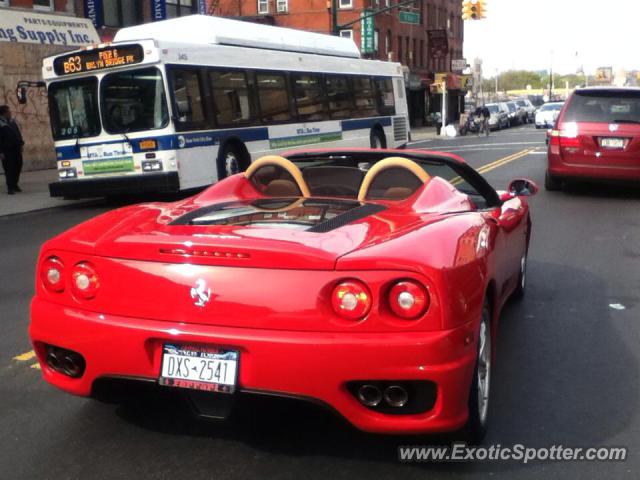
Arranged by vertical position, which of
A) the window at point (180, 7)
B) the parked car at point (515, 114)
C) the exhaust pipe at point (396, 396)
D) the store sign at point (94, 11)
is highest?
the window at point (180, 7)

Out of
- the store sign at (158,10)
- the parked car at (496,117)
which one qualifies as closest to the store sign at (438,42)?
the parked car at (496,117)

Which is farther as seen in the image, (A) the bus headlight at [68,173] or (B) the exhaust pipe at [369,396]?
(A) the bus headlight at [68,173]

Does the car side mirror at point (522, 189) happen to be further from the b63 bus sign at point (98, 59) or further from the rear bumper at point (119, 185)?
the b63 bus sign at point (98, 59)

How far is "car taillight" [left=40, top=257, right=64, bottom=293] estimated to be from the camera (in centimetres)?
346

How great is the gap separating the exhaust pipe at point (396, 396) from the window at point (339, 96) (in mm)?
17016

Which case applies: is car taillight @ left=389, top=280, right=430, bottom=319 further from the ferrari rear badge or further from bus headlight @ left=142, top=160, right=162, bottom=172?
bus headlight @ left=142, top=160, right=162, bottom=172

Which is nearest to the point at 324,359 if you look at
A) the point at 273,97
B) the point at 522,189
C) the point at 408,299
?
the point at 408,299

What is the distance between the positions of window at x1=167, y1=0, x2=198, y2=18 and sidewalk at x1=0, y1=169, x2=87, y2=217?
10453mm

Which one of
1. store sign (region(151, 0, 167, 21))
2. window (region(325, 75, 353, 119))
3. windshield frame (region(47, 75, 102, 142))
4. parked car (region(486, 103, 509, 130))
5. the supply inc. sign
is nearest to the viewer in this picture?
windshield frame (region(47, 75, 102, 142))

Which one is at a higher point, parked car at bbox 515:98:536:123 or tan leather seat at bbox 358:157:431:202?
tan leather seat at bbox 358:157:431:202

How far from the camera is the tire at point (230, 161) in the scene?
15156 millimetres

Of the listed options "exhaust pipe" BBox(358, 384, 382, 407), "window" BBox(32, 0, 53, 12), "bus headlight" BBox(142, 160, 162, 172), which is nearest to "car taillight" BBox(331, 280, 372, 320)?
"exhaust pipe" BBox(358, 384, 382, 407)

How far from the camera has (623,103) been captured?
41.4ft

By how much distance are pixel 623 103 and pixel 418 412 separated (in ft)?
35.7
